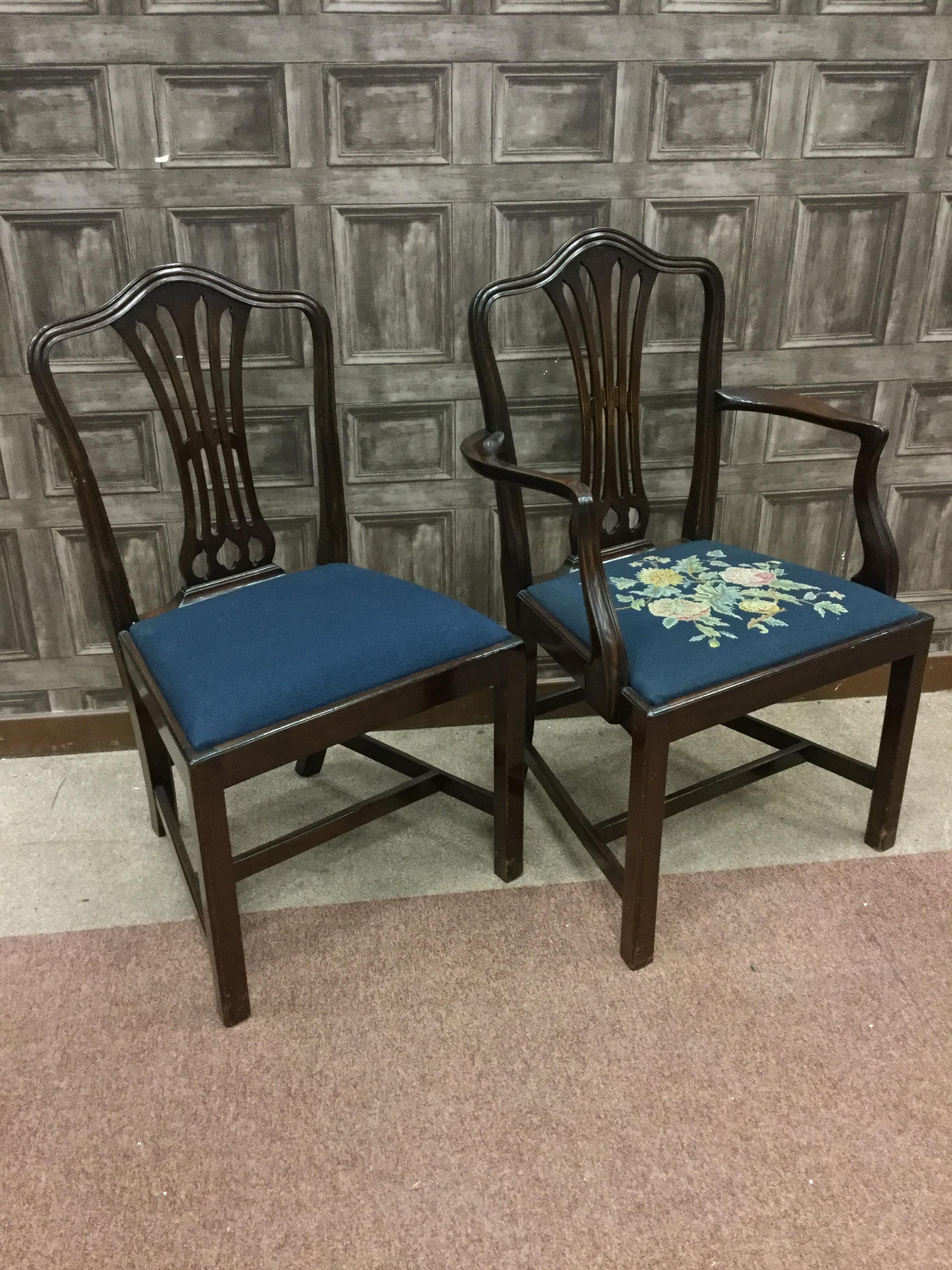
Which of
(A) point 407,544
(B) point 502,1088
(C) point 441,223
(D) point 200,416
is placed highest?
(C) point 441,223

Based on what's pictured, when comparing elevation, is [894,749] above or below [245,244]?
below

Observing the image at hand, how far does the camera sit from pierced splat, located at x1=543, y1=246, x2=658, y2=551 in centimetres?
175

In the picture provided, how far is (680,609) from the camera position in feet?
5.25

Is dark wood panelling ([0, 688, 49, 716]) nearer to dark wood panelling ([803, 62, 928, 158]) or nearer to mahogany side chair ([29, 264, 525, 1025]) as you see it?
mahogany side chair ([29, 264, 525, 1025])

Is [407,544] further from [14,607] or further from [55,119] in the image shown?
[55,119]

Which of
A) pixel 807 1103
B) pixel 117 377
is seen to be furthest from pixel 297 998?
pixel 117 377

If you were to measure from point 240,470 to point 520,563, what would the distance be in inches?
20.8

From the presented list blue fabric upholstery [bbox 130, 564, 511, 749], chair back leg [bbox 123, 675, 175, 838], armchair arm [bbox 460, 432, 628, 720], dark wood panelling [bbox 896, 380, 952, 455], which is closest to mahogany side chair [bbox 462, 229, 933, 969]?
armchair arm [bbox 460, 432, 628, 720]

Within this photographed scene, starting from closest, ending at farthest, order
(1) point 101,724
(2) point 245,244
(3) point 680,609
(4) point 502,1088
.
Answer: (4) point 502,1088 < (3) point 680,609 < (2) point 245,244 < (1) point 101,724

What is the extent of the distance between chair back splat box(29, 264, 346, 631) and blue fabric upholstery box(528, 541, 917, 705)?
505mm

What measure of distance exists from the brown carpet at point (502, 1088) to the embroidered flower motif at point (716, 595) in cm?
52

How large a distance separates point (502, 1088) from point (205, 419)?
3.86 feet

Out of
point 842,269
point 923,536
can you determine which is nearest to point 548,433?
point 842,269

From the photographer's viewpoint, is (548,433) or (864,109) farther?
(548,433)
